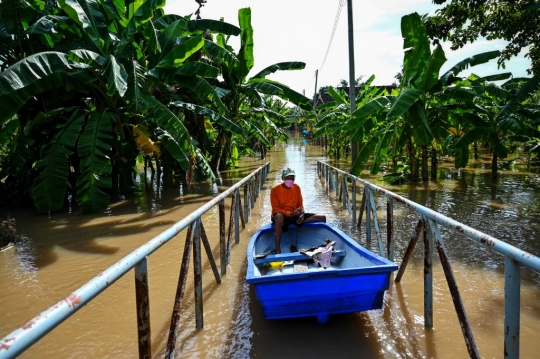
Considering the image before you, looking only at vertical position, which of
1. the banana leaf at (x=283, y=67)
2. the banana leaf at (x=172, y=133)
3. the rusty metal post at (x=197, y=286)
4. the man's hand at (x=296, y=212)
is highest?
the banana leaf at (x=283, y=67)

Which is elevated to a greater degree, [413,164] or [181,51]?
[181,51]

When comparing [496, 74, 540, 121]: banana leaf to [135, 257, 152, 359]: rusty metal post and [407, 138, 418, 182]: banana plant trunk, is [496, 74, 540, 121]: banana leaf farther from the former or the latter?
[135, 257, 152, 359]: rusty metal post

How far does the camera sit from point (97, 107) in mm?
10906

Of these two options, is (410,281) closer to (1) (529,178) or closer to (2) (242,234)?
(2) (242,234)

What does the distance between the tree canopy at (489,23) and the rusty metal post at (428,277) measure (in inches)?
379

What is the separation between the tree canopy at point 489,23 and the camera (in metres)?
11.3

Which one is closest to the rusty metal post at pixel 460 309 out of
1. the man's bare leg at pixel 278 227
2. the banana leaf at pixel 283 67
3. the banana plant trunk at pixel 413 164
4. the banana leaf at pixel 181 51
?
the man's bare leg at pixel 278 227

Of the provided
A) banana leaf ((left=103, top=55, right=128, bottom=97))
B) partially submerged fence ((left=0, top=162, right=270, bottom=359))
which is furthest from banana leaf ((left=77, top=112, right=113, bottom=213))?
partially submerged fence ((left=0, top=162, right=270, bottom=359))

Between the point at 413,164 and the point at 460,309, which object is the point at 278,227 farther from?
the point at 413,164

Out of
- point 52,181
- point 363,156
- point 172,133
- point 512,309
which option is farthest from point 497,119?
point 52,181

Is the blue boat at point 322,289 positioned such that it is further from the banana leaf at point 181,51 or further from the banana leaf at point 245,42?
the banana leaf at point 245,42

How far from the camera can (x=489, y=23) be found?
11875mm

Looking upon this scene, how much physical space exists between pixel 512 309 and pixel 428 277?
4.81ft

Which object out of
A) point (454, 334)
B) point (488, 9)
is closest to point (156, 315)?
point (454, 334)
